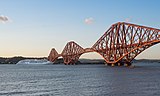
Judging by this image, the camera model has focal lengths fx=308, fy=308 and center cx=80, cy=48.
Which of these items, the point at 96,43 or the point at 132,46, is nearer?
the point at 132,46

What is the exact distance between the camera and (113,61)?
12950cm

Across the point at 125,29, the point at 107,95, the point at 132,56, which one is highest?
the point at 125,29

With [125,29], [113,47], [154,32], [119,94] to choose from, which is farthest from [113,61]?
[119,94]

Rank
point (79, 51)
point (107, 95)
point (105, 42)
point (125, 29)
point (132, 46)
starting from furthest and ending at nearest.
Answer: point (79, 51)
point (105, 42)
point (125, 29)
point (132, 46)
point (107, 95)

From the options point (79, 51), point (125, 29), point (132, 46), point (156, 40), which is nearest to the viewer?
point (156, 40)

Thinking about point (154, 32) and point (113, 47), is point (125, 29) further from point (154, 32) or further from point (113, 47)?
point (154, 32)

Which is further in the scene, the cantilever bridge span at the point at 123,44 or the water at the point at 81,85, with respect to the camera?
the cantilever bridge span at the point at 123,44

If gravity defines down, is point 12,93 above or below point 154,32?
below

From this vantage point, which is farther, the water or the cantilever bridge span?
the cantilever bridge span

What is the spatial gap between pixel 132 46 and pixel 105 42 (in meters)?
28.4

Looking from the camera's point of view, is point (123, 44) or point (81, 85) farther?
point (123, 44)

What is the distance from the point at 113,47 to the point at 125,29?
9.99 meters

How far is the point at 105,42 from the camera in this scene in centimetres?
13962

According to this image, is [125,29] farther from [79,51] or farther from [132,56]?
[79,51]
